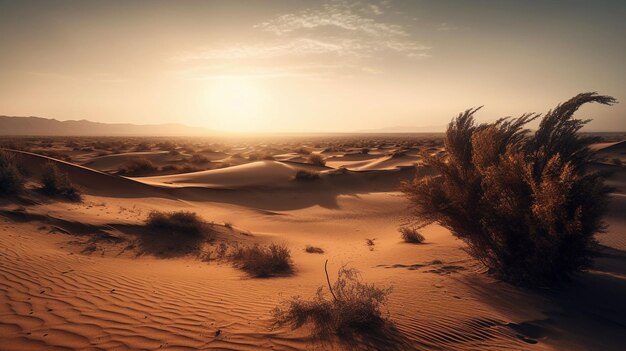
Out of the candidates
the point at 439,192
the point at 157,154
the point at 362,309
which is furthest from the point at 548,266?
the point at 157,154

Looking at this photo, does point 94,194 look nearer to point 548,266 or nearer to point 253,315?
point 253,315

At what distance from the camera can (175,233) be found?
9.77 m

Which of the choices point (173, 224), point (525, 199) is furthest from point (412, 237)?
point (173, 224)

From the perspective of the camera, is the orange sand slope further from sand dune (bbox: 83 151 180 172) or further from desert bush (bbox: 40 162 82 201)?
sand dune (bbox: 83 151 180 172)

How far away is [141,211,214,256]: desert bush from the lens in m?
8.90

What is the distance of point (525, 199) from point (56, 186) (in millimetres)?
13362

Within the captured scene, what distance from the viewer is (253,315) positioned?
188 inches

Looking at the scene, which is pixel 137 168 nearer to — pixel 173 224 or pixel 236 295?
pixel 173 224

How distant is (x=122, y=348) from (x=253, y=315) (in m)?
1.62

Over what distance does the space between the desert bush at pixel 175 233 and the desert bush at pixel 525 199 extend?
227 inches

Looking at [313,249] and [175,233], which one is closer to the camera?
[175,233]

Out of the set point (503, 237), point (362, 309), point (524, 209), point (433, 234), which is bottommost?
point (433, 234)

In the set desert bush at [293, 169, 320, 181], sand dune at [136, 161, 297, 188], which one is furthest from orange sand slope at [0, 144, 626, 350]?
desert bush at [293, 169, 320, 181]

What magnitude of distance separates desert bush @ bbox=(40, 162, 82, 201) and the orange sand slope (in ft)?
2.11
